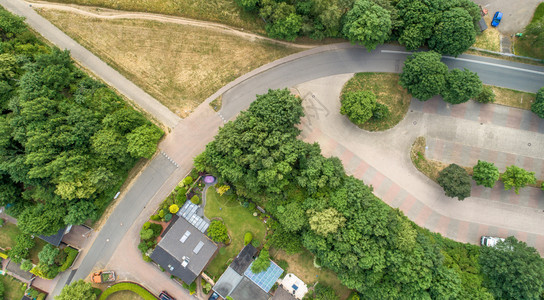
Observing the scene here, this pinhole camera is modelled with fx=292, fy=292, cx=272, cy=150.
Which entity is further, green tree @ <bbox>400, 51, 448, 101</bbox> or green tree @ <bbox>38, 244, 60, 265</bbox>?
green tree @ <bbox>38, 244, 60, 265</bbox>

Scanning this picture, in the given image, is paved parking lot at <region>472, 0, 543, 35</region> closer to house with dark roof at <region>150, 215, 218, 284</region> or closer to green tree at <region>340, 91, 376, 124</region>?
green tree at <region>340, 91, 376, 124</region>

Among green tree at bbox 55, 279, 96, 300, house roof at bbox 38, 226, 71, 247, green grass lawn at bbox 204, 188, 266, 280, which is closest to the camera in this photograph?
→ green tree at bbox 55, 279, 96, 300

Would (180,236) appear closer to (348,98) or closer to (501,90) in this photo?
(348,98)

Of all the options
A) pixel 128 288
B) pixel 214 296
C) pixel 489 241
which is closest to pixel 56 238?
pixel 128 288

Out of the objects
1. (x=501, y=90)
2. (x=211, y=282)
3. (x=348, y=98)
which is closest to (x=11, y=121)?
(x=211, y=282)

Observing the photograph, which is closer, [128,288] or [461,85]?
[461,85]

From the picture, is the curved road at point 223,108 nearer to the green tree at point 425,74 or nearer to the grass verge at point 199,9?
the green tree at point 425,74

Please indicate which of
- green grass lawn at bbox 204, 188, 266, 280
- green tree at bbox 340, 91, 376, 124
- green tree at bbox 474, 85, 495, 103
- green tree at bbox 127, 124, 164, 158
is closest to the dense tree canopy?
green tree at bbox 127, 124, 164, 158

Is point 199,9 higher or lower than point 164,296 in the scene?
higher

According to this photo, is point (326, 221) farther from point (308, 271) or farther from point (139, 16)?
point (139, 16)
